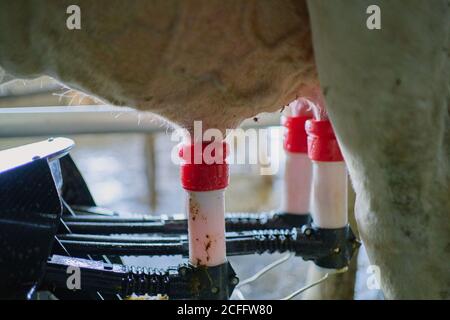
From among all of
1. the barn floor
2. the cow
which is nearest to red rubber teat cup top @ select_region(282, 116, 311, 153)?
the cow

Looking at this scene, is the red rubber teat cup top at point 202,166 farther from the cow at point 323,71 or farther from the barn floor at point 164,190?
the barn floor at point 164,190

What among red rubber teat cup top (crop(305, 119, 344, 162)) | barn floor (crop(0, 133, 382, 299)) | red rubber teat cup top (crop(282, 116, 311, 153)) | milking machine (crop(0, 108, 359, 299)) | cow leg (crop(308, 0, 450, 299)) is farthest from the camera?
barn floor (crop(0, 133, 382, 299))

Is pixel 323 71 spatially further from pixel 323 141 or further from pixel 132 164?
pixel 132 164

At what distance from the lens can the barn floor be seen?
1.52m

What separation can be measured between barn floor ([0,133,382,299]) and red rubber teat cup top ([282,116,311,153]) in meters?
0.47

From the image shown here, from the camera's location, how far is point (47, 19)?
1.89ft

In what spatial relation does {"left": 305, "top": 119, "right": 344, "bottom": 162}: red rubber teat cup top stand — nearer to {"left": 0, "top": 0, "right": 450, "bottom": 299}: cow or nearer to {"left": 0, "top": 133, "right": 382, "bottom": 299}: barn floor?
{"left": 0, "top": 0, "right": 450, "bottom": 299}: cow

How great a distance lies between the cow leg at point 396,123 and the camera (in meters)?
0.50

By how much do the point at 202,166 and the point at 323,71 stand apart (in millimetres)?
242

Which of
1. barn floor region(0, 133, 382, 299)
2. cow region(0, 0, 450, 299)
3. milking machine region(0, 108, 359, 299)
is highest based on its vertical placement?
cow region(0, 0, 450, 299)
